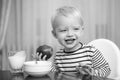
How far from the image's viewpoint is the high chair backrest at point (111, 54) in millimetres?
1398

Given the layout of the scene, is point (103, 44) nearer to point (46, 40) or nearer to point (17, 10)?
point (46, 40)

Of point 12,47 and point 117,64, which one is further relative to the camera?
point 12,47

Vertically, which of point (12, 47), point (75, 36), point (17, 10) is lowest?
point (12, 47)

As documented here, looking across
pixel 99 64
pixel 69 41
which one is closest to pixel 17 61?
pixel 69 41

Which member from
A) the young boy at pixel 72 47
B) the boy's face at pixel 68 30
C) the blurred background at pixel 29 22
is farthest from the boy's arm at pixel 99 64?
the blurred background at pixel 29 22

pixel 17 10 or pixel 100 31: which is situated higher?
pixel 17 10

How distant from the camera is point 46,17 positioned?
108 inches

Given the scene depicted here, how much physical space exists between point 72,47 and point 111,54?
0.87 ft

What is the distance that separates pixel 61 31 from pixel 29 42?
146cm

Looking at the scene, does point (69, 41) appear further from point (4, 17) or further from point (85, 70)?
point (4, 17)

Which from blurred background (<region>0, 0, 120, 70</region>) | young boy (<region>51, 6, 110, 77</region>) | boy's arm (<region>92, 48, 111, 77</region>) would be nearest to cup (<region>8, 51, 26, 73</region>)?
young boy (<region>51, 6, 110, 77</region>)

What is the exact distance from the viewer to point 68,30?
1361 millimetres

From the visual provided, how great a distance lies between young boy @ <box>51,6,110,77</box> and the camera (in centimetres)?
136

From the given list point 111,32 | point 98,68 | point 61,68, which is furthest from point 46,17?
point 98,68
